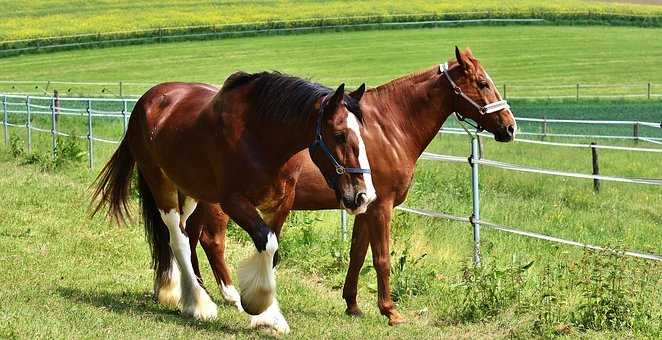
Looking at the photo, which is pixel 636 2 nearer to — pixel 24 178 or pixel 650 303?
pixel 24 178

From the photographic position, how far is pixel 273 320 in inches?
280

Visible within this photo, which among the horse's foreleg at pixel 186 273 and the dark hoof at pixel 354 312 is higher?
the horse's foreleg at pixel 186 273

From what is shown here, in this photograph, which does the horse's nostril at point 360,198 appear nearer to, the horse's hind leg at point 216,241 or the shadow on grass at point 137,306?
the shadow on grass at point 137,306

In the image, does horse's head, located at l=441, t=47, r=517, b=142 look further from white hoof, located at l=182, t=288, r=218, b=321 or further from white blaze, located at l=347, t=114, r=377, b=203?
white hoof, located at l=182, t=288, r=218, b=321

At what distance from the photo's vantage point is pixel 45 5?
6203cm

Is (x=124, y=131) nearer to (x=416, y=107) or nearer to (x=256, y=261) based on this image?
(x=416, y=107)

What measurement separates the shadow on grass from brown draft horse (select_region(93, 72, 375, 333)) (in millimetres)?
136

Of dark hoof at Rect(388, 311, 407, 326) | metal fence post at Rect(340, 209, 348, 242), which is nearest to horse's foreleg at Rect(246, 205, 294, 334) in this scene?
dark hoof at Rect(388, 311, 407, 326)

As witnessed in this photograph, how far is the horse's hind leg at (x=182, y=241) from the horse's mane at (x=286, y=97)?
1.42m

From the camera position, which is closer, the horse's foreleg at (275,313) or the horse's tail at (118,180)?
the horse's foreleg at (275,313)

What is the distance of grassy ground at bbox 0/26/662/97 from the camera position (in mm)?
46062

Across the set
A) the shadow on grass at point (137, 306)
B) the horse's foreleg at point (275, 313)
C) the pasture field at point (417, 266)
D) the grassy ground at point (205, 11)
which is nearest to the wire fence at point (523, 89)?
the grassy ground at point (205, 11)

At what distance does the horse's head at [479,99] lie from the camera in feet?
25.8

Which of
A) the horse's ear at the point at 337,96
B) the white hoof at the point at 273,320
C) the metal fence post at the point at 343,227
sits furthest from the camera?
the metal fence post at the point at 343,227
